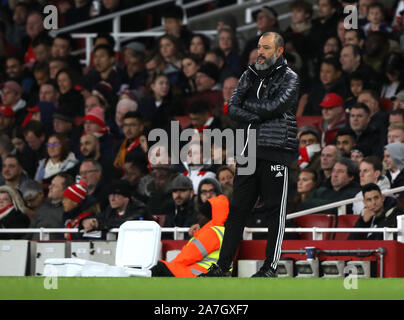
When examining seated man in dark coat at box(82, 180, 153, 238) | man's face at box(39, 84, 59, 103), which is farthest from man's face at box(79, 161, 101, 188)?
man's face at box(39, 84, 59, 103)

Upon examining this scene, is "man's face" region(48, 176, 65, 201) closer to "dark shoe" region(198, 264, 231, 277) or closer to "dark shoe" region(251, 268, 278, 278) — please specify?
"dark shoe" region(198, 264, 231, 277)

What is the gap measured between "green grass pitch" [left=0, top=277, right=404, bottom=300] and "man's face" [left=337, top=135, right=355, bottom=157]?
5823 millimetres

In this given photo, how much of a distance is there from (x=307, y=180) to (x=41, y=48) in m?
6.74

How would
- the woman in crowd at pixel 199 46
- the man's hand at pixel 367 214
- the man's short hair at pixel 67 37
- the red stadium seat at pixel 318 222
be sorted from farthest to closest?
1. the man's short hair at pixel 67 37
2. the woman in crowd at pixel 199 46
3. the red stadium seat at pixel 318 222
4. the man's hand at pixel 367 214

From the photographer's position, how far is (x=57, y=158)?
1391cm

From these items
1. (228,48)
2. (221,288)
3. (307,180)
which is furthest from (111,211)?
(221,288)

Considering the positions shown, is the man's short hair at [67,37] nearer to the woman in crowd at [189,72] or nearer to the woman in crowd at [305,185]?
the woman in crowd at [189,72]

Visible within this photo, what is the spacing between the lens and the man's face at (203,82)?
14250 millimetres

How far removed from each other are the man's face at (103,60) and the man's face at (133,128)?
82.4 inches

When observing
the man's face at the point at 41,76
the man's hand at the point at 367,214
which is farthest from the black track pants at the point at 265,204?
the man's face at the point at 41,76

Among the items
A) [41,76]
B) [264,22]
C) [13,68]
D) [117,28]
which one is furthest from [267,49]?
[13,68]

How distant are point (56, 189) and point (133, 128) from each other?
1.58 m

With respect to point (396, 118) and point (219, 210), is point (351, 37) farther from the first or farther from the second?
point (219, 210)

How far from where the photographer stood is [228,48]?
15.0 m
